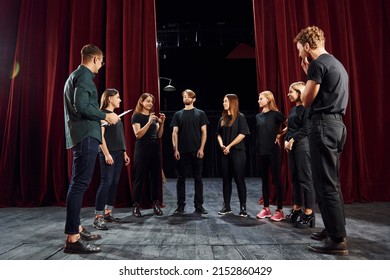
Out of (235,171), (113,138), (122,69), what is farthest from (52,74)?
(235,171)

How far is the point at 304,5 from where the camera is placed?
379cm

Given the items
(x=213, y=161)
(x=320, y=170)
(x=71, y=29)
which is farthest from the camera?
(x=213, y=161)

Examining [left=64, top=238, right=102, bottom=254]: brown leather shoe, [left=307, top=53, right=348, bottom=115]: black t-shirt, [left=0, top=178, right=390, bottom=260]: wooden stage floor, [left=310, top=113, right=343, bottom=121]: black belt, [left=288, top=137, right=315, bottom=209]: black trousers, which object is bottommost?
[left=0, top=178, right=390, bottom=260]: wooden stage floor

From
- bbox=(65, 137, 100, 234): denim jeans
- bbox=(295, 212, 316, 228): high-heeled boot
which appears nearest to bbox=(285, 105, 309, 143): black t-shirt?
bbox=(295, 212, 316, 228): high-heeled boot

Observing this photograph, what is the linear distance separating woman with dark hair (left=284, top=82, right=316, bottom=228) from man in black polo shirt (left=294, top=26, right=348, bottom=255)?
0.75m

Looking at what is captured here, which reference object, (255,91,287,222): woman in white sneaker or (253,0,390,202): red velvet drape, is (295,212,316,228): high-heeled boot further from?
(253,0,390,202): red velvet drape

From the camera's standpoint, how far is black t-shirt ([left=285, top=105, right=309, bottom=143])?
97.5 inches

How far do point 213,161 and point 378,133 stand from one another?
501 centimetres

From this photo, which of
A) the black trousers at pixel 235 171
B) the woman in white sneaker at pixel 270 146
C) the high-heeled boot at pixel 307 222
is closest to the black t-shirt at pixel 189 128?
the black trousers at pixel 235 171

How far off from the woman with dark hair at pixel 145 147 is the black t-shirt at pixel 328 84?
5.60ft

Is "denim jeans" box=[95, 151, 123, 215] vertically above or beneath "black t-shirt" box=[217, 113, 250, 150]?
beneath
